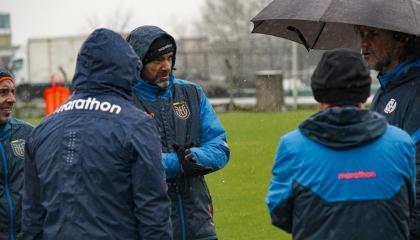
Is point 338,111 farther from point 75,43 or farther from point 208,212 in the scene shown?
point 75,43

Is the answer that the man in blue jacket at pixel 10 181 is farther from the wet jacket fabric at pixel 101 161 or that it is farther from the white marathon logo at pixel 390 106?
the white marathon logo at pixel 390 106

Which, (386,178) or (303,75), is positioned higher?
(386,178)

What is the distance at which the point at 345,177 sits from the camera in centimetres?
396

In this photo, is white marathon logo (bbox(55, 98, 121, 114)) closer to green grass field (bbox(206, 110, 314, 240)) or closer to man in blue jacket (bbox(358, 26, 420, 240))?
man in blue jacket (bbox(358, 26, 420, 240))

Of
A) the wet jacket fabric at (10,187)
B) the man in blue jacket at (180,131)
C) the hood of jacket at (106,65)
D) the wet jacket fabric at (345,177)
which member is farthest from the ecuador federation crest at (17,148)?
the wet jacket fabric at (345,177)

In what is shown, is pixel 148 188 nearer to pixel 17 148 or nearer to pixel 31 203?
pixel 31 203

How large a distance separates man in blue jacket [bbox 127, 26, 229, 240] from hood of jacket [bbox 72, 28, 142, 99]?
0.96 meters

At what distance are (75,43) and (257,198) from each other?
32534mm

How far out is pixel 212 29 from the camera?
7575cm

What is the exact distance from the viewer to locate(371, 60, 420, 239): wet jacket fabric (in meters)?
4.77

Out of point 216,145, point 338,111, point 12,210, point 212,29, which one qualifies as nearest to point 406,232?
point 338,111

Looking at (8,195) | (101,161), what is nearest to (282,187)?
(101,161)

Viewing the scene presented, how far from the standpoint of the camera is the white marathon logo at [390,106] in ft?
16.5

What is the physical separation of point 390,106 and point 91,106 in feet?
5.53
